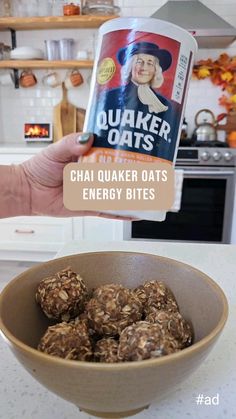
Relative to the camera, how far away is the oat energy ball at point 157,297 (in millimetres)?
459

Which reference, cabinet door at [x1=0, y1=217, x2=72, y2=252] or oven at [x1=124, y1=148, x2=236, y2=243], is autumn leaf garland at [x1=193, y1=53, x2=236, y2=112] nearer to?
oven at [x1=124, y1=148, x2=236, y2=243]

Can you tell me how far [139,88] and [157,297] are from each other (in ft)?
0.89

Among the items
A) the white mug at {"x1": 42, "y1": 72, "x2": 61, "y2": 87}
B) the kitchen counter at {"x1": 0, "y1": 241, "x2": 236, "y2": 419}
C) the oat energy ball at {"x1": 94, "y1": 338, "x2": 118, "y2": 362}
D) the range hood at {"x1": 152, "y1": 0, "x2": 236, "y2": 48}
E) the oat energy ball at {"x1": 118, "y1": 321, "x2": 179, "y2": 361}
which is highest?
the range hood at {"x1": 152, "y1": 0, "x2": 236, "y2": 48}

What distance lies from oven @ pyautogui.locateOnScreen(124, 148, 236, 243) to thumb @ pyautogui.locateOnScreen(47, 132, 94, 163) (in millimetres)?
1338

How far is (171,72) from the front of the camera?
1.60ft

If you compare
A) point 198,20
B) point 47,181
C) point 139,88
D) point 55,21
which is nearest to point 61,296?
point 139,88

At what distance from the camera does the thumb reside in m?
0.51

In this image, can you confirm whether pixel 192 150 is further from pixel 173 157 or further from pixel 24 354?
pixel 24 354

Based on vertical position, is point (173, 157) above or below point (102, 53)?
below

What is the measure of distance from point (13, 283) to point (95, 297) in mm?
102

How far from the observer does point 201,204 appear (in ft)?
6.71

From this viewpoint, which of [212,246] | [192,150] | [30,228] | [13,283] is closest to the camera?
[13,283]

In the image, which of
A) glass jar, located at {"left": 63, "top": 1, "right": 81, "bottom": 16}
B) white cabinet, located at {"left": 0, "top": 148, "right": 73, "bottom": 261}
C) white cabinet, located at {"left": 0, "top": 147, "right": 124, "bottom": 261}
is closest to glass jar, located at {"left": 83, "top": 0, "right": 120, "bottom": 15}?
glass jar, located at {"left": 63, "top": 1, "right": 81, "bottom": 16}

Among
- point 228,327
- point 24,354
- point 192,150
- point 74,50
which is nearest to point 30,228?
point 192,150
